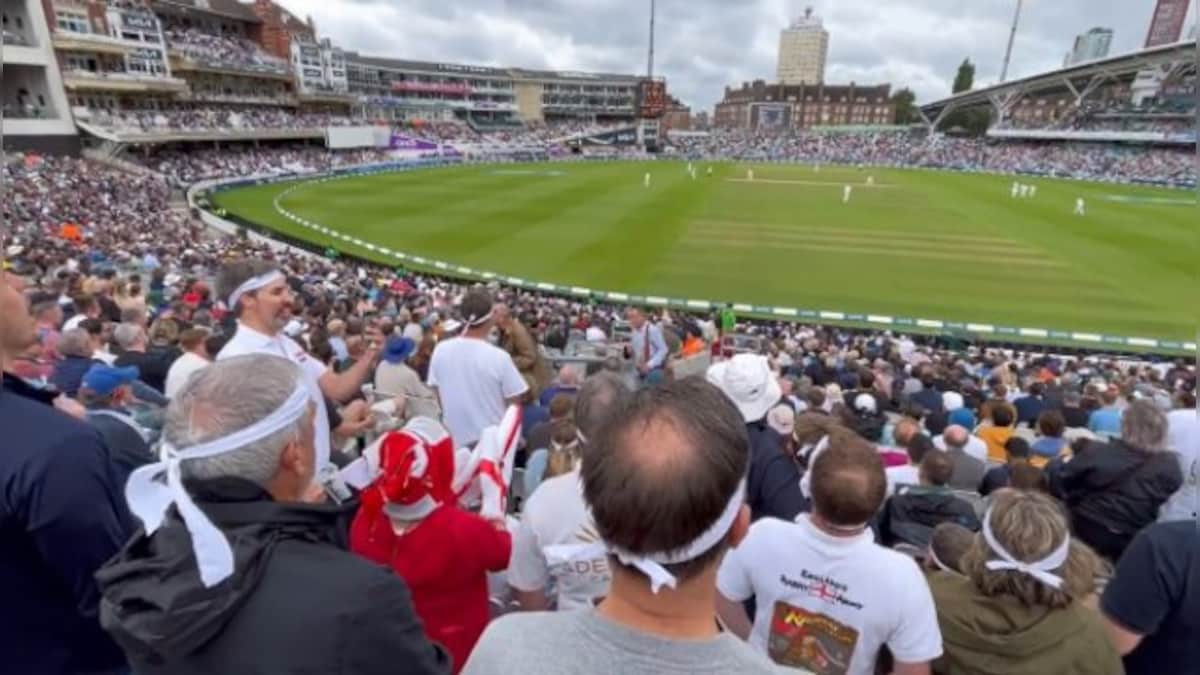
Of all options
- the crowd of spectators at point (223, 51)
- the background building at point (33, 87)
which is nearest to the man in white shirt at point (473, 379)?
the background building at point (33, 87)

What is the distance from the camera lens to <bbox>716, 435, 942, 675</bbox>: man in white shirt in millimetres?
2432

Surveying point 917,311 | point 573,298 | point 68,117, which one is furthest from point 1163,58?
point 68,117

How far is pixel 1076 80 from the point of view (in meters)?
81.2

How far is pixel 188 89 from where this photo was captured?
59.9 metres

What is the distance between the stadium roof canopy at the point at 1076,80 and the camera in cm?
6869

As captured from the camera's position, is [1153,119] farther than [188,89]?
Yes

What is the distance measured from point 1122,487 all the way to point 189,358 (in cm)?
642

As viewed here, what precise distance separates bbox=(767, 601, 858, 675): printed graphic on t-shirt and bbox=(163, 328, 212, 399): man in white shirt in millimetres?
4356

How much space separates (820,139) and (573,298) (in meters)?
93.7

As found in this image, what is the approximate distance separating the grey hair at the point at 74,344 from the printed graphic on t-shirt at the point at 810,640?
5824mm

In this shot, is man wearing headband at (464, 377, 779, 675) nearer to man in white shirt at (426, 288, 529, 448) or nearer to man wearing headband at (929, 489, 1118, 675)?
man wearing headband at (929, 489, 1118, 675)

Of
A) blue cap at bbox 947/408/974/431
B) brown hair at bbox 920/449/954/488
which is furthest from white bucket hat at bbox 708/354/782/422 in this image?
blue cap at bbox 947/408/974/431

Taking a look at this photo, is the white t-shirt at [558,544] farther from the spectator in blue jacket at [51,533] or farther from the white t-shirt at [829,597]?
the spectator in blue jacket at [51,533]

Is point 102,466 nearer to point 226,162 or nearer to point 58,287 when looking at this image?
point 58,287
